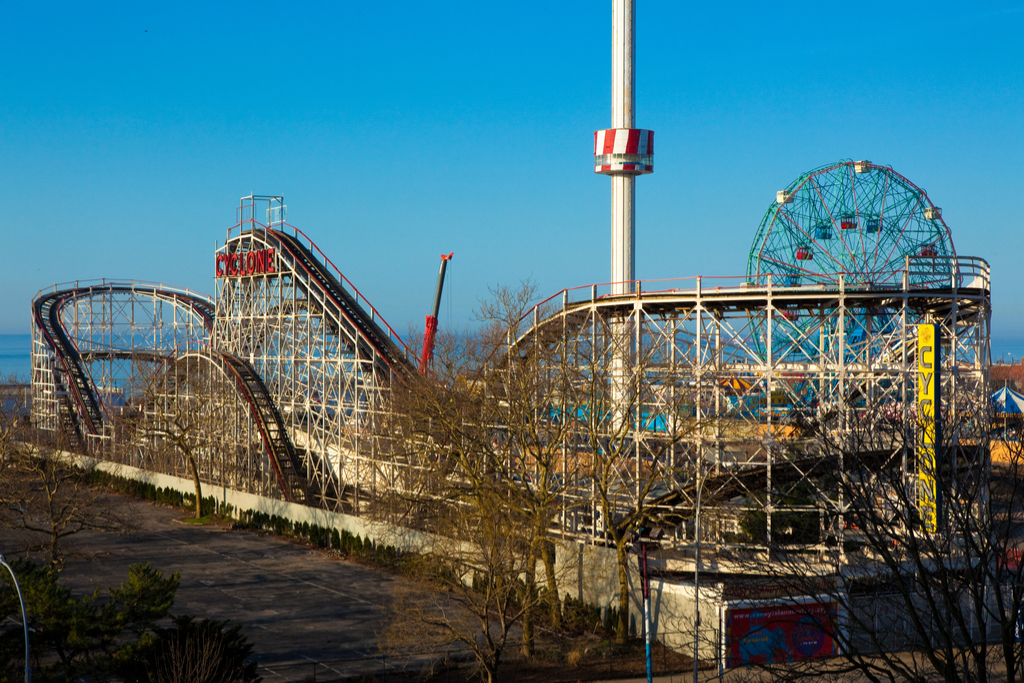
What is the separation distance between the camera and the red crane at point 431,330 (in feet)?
94.4

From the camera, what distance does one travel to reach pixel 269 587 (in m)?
25.3

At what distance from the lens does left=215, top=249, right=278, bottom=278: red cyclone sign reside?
121 ft

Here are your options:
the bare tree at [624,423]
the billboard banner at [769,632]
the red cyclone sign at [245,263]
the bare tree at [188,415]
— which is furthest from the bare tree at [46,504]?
the billboard banner at [769,632]

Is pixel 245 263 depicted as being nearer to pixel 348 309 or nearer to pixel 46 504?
pixel 348 309

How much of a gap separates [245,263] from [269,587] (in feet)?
54.6

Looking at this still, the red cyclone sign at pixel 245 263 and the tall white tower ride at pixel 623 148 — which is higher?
the tall white tower ride at pixel 623 148

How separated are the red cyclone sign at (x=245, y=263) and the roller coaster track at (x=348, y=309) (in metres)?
0.61

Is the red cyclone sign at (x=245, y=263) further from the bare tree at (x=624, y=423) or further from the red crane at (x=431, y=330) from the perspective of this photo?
the bare tree at (x=624, y=423)

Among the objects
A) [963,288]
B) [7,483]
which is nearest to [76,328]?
[7,483]

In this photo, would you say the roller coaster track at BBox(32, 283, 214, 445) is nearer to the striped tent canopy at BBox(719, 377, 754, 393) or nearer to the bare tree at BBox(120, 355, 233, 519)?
the bare tree at BBox(120, 355, 233, 519)

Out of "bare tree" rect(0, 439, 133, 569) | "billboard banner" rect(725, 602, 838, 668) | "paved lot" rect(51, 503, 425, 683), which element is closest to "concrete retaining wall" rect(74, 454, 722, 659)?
"billboard banner" rect(725, 602, 838, 668)

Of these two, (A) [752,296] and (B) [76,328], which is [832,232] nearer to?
(A) [752,296]

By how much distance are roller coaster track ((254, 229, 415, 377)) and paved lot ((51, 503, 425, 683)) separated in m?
6.62

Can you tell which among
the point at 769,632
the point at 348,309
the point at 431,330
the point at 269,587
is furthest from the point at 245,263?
the point at 769,632
